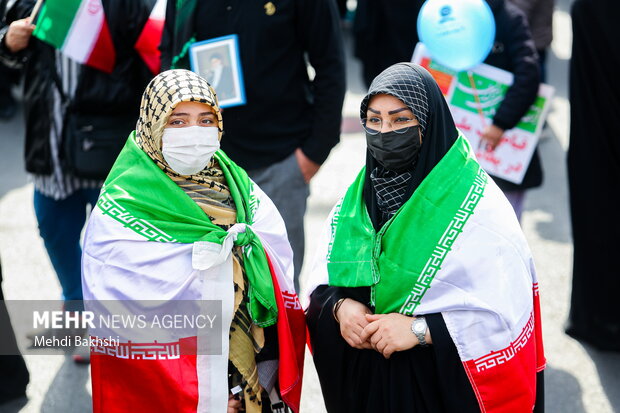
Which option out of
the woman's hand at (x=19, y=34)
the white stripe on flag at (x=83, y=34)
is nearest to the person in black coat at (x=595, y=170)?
the white stripe on flag at (x=83, y=34)

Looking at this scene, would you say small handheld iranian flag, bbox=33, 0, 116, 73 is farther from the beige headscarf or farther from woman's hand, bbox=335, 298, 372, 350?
woman's hand, bbox=335, 298, 372, 350

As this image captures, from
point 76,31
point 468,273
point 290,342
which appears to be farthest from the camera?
point 76,31

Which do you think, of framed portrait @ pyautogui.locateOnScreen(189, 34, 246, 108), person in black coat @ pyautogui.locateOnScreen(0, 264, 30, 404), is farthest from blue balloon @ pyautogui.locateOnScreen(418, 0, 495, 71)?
person in black coat @ pyautogui.locateOnScreen(0, 264, 30, 404)

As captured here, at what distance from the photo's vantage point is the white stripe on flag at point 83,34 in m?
3.96

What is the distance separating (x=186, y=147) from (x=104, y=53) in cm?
150

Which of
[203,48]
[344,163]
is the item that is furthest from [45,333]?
[344,163]

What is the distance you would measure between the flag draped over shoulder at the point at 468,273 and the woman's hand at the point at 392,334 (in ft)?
0.15

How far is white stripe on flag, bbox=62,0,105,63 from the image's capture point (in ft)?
13.0

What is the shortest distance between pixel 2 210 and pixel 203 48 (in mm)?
3141

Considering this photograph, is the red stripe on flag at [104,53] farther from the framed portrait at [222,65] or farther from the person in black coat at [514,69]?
the person in black coat at [514,69]

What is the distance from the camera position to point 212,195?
287 cm

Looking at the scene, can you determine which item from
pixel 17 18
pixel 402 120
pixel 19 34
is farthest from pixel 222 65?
pixel 402 120

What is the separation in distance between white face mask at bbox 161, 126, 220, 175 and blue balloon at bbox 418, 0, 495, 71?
5.36ft

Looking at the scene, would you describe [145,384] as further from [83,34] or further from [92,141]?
[83,34]
